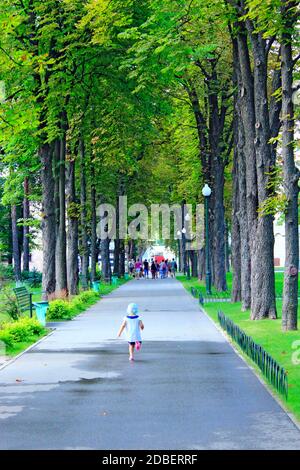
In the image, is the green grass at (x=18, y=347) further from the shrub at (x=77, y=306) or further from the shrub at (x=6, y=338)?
the shrub at (x=77, y=306)

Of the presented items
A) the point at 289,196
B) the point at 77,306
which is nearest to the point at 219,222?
the point at 77,306

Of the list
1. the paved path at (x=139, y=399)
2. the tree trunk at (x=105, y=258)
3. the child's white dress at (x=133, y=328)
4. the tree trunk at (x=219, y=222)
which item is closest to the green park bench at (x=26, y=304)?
the paved path at (x=139, y=399)

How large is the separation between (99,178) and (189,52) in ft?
98.8

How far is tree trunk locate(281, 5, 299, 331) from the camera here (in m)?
23.7

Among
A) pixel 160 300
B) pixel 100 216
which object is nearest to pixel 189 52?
pixel 160 300

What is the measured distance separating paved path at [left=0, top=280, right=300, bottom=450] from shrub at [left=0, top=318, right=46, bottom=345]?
602 mm

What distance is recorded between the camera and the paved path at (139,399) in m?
10.9

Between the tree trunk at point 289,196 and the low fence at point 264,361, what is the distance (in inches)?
62.0

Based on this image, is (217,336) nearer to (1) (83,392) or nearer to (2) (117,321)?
(2) (117,321)

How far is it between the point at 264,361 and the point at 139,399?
9.15 feet

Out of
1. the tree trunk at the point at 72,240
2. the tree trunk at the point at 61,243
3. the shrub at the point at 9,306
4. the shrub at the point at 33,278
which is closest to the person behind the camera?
the shrub at the point at 9,306

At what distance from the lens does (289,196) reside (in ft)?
78.9

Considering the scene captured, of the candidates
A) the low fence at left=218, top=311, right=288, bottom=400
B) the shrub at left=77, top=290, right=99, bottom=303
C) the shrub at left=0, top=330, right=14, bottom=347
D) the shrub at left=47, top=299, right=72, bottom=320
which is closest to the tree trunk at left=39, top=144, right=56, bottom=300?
the shrub at left=47, top=299, right=72, bottom=320

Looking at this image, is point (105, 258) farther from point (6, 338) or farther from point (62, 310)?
point (6, 338)
